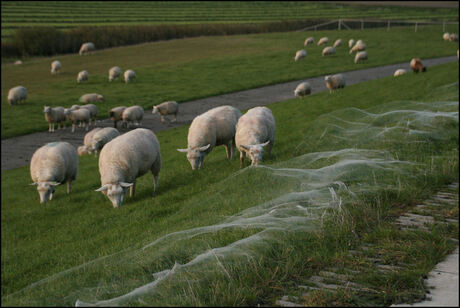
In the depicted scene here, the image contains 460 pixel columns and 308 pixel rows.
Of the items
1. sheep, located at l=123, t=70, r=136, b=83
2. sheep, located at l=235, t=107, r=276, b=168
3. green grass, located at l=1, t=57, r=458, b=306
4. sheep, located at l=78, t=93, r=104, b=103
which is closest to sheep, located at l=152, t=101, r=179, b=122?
sheep, located at l=78, t=93, r=104, b=103

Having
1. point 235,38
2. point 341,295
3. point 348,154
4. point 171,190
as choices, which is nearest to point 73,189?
point 171,190

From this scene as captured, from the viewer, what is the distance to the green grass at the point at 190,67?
37625 mm

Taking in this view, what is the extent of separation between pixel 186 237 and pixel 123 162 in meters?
7.39

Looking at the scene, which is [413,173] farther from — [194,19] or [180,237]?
[194,19]

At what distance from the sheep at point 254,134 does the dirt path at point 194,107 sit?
1254 cm

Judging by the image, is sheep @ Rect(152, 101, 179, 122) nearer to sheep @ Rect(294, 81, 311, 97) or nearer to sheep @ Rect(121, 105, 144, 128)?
sheep @ Rect(121, 105, 144, 128)

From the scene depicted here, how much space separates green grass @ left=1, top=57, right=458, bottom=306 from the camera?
5875 millimetres

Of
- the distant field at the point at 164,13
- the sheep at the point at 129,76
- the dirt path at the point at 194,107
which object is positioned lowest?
the dirt path at the point at 194,107

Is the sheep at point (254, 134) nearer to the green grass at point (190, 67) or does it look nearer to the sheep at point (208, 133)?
the sheep at point (208, 133)

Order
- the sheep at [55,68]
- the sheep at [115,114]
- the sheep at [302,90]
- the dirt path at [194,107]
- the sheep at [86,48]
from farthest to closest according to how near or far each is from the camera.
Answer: the sheep at [86,48], the sheep at [55,68], the sheep at [302,90], the sheep at [115,114], the dirt path at [194,107]

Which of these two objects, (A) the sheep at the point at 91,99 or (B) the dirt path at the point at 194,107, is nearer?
(B) the dirt path at the point at 194,107

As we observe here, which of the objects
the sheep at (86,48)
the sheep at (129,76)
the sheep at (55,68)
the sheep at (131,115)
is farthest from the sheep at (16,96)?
the sheep at (86,48)

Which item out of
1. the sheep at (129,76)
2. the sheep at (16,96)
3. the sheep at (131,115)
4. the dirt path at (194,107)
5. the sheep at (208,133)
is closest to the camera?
the sheep at (208,133)

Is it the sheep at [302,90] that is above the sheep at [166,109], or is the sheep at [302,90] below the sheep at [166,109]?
above
